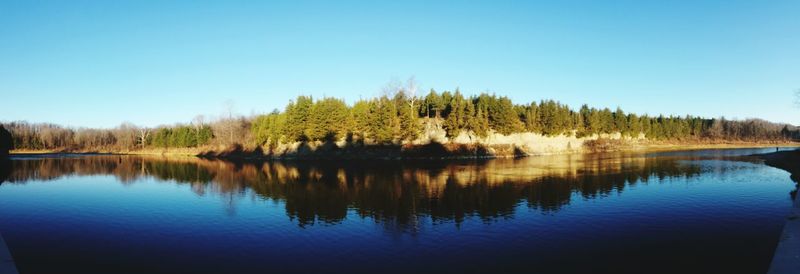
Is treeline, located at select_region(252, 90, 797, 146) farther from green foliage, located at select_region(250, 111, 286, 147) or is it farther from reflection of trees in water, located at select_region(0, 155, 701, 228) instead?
reflection of trees in water, located at select_region(0, 155, 701, 228)

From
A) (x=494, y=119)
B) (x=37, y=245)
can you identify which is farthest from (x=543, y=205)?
(x=494, y=119)

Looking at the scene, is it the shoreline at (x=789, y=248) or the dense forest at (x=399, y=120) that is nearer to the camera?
the shoreline at (x=789, y=248)

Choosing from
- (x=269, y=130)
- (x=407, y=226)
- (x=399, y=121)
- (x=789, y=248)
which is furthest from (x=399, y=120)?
(x=789, y=248)

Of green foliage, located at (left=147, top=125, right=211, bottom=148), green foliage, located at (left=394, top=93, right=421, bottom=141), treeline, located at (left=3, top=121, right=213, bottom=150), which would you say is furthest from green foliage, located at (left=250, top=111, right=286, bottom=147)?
green foliage, located at (left=394, top=93, right=421, bottom=141)

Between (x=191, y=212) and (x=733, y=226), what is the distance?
135 feet

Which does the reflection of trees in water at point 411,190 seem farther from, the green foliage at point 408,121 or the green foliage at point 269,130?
the green foliage at point 269,130

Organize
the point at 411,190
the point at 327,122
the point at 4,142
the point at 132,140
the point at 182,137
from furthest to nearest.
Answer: the point at 132,140 → the point at 182,137 → the point at 4,142 → the point at 327,122 → the point at 411,190

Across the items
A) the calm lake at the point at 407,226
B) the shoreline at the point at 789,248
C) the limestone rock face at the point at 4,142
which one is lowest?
the calm lake at the point at 407,226

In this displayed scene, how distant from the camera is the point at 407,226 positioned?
1169 inches

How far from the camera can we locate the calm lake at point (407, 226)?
21.4m

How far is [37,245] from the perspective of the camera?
25547mm

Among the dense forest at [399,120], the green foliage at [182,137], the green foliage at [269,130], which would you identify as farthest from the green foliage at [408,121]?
the green foliage at [182,137]

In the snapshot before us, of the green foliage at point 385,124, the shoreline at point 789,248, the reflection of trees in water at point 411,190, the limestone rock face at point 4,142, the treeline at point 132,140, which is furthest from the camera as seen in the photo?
the treeline at point 132,140

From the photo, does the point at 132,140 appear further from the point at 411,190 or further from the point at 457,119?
the point at 411,190
